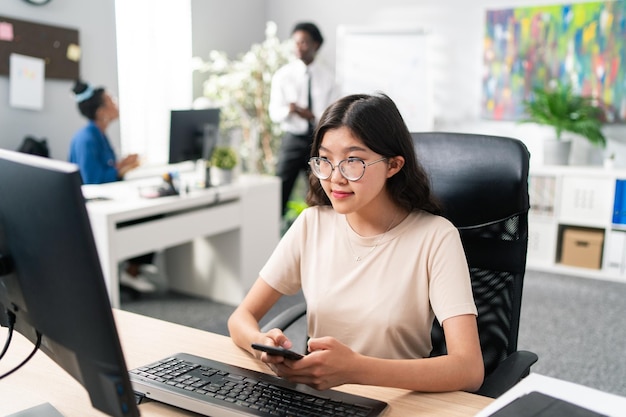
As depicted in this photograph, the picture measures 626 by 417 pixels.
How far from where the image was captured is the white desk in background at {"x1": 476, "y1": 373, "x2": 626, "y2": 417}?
922mm

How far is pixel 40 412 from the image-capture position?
96 centimetres

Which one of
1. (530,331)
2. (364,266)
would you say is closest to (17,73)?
(364,266)

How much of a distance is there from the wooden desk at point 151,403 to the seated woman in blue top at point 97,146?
2257mm

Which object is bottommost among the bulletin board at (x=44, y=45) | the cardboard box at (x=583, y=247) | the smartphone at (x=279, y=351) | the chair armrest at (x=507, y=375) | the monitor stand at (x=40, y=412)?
the cardboard box at (x=583, y=247)

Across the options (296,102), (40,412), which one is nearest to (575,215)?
(296,102)

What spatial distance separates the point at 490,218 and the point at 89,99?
9.04 ft

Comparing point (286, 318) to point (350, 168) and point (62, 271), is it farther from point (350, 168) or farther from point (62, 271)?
point (62, 271)

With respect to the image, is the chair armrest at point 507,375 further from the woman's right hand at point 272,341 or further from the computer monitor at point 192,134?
the computer monitor at point 192,134

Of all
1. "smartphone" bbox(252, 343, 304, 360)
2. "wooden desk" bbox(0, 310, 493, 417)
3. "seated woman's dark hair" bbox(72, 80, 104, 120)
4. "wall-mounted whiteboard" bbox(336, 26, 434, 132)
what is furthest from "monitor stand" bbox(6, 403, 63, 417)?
"wall-mounted whiteboard" bbox(336, 26, 434, 132)

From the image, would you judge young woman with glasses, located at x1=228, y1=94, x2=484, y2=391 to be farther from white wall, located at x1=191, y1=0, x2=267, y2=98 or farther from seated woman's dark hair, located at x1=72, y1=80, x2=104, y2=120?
white wall, located at x1=191, y1=0, x2=267, y2=98

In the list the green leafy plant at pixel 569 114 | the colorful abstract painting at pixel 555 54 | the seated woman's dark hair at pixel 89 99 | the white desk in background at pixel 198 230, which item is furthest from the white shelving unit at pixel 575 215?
the seated woman's dark hair at pixel 89 99

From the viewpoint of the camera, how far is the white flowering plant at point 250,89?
4801mm

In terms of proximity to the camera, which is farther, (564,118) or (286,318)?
(564,118)

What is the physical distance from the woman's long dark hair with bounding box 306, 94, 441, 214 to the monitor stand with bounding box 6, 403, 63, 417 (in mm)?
732
